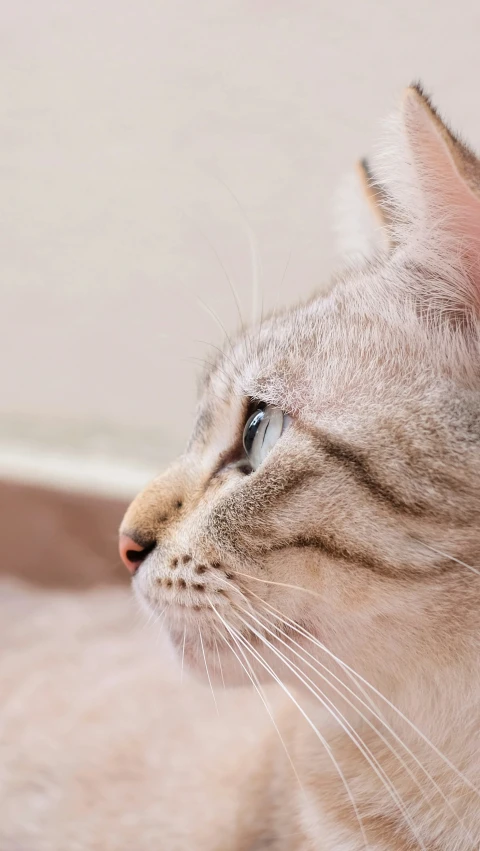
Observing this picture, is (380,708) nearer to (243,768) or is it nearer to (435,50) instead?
(243,768)

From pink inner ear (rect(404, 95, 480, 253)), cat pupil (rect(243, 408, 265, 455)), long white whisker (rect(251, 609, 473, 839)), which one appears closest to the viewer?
pink inner ear (rect(404, 95, 480, 253))

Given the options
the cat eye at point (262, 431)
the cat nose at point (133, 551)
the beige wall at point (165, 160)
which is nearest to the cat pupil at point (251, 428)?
the cat eye at point (262, 431)

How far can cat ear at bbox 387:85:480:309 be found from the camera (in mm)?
644

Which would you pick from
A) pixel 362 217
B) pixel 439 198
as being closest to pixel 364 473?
pixel 439 198

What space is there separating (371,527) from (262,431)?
190mm

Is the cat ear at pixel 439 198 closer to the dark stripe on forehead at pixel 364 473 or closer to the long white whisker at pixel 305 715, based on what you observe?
the dark stripe on forehead at pixel 364 473

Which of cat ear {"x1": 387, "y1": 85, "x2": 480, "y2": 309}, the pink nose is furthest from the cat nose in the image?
cat ear {"x1": 387, "y1": 85, "x2": 480, "y2": 309}

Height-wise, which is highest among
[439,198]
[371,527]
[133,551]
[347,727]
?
[439,198]

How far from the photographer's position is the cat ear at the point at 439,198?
644 millimetres

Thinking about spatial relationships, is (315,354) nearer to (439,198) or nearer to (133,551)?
(439,198)

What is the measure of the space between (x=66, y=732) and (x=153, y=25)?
4.60 ft

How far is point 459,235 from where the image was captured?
2.29ft

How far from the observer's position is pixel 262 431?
0.84 m

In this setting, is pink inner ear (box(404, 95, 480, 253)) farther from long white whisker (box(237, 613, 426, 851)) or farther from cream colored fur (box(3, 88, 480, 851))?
long white whisker (box(237, 613, 426, 851))
